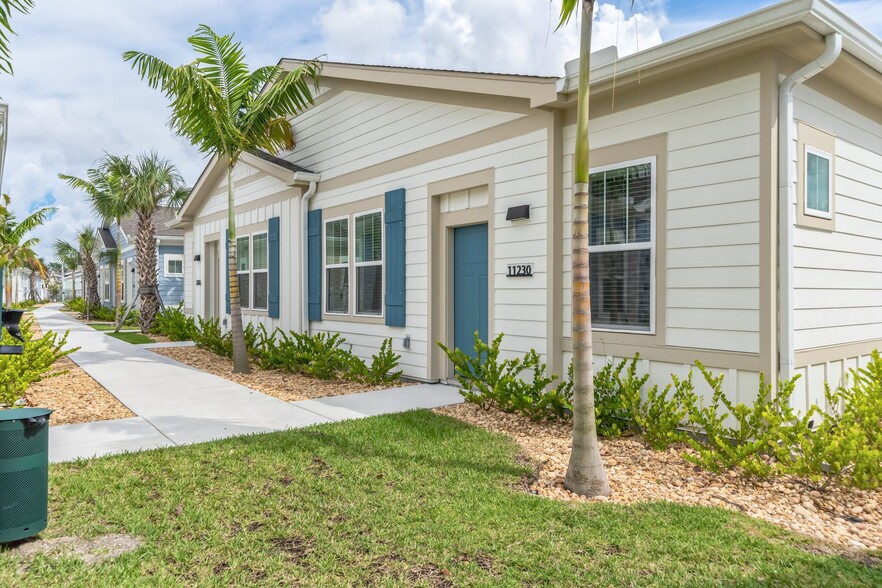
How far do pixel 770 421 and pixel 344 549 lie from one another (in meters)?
3.03

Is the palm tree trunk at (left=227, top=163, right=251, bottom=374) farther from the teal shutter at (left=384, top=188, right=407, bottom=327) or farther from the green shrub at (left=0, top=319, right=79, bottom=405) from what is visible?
the teal shutter at (left=384, top=188, right=407, bottom=327)

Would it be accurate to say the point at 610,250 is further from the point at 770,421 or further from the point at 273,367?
the point at 273,367

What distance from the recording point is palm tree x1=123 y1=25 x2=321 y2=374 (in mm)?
7711

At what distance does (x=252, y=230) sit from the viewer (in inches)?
460

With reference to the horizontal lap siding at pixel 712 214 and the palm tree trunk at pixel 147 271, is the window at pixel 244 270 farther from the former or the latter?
the horizontal lap siding at pixel 712 214

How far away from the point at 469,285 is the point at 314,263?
356cm

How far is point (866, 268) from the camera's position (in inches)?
221

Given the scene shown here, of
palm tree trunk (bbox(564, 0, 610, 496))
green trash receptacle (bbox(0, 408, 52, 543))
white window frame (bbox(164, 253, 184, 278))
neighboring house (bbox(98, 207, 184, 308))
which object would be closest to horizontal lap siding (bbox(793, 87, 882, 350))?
palm tree trunk (bbox(564, 0, 610, 496))

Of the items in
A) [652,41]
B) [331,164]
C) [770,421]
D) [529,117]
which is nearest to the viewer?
[770,421]

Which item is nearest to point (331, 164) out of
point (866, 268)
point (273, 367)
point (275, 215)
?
point (275, 215)

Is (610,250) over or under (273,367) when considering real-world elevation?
over

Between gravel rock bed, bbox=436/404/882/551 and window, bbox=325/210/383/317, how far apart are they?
429 centimetres

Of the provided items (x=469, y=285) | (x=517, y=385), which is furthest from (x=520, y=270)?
(x=517, y=385)

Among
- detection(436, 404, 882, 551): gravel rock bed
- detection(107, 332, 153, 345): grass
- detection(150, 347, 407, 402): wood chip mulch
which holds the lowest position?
detection(436, 404, 882, 551): gravel rock bed
